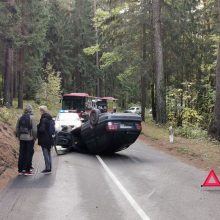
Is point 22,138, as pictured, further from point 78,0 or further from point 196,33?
point 78,0

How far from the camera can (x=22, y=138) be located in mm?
13594

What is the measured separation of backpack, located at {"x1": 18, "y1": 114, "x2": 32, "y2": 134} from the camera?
44.5 ft

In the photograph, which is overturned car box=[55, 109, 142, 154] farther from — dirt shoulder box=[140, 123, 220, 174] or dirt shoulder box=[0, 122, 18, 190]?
dirt shoulder box=[0, 122, 18, 190]

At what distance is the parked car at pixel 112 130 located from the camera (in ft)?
57.2

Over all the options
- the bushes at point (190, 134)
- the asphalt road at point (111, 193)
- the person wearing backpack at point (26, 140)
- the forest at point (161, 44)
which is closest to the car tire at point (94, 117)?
the asphalt road at point (111, 193)

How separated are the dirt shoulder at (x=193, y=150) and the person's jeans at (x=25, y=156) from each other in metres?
5.50

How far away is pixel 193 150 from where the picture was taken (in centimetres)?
1878

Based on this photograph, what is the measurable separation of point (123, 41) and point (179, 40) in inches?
178

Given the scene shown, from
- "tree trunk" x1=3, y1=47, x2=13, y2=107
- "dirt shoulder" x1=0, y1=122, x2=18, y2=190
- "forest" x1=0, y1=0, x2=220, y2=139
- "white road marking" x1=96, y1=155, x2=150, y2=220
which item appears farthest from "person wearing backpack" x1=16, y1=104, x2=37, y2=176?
"tree trunk" x1=3, y1=47, x2=13, y2=107

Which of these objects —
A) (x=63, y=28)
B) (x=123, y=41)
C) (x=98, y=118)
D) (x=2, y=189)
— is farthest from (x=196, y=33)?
(x=63, y=28)

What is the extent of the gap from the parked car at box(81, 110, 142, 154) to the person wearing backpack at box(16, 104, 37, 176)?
14.1 ft

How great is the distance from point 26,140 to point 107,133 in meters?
4.45

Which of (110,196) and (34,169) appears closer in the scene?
(110,196)

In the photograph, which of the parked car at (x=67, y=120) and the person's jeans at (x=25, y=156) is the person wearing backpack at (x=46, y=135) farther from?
the parked car at (x=67, y=120)
